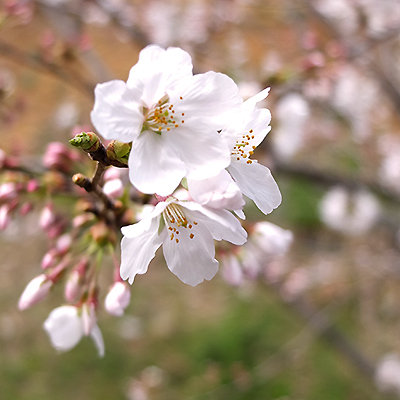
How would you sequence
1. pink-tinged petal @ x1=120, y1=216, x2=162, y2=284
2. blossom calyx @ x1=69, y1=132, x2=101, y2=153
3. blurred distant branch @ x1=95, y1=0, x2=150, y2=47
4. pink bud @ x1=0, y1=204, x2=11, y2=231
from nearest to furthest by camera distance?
blossom calyx @ x1=69, y1=132, x2=101, y2=153, pink-tinged petal @ x1=120, y1=216, x2=162, y2=284, pink bud @ x1=0, y1=204, x2=11, y2=231, blurred distant branch @ x1=95, y1=0, x2=150, y2=47

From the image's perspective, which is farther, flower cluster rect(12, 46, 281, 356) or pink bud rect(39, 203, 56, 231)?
pink bud rect(39, 203, 56, 231)

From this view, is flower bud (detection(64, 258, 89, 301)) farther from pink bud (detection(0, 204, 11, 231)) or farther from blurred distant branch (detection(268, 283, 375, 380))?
blurred distant branch (detection(268, 283, 375, 380))

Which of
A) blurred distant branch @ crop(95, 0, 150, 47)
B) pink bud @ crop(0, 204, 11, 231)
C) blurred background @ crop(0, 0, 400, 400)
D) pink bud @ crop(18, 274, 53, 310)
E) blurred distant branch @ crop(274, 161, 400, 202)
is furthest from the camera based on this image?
blurred background @ crop(0, 0, 400, 400)

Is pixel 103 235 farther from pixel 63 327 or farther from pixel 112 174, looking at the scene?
pixel 63 327

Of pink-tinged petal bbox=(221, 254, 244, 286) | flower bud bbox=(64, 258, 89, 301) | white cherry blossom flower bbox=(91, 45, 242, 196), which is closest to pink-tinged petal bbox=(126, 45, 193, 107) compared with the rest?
white cherry blossom flower bbox=(91, 45, 242, 196)

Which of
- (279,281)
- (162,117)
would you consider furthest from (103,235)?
(279,281)

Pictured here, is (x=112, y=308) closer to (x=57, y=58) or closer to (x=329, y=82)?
(x=57, y=58)

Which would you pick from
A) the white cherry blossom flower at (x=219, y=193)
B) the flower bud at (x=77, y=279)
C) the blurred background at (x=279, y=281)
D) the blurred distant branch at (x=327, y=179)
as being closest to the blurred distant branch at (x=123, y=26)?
the blurred background at (x=279, y=281)

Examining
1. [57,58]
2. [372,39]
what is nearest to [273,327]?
[372,39]
